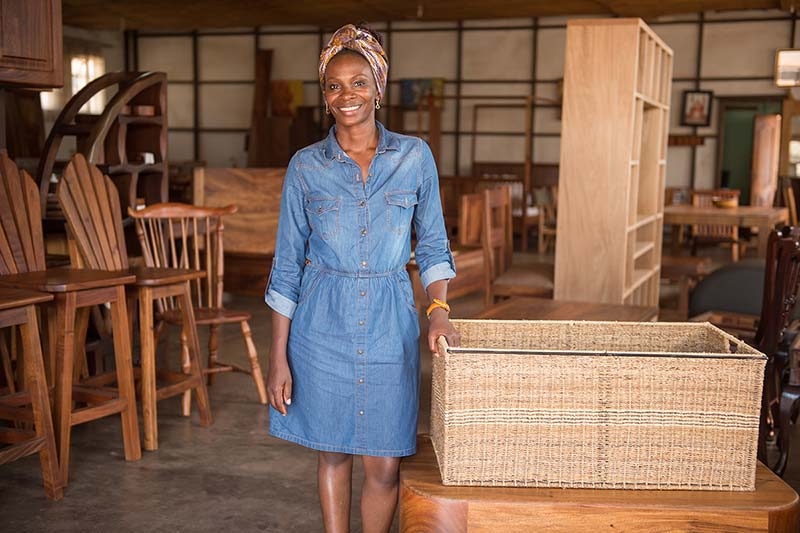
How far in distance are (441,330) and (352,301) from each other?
0.26m

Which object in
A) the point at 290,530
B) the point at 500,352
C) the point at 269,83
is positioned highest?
the point at 269,83

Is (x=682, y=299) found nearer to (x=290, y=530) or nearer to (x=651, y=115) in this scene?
(x=651, y=115)

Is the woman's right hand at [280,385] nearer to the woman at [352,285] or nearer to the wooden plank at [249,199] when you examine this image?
the woman at [352,285]

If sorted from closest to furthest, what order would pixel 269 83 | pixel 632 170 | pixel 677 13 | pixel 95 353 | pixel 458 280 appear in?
pixel 95 353 < pixel 632 170 < pixel 458 280 < pixel 677 13 < pixel 269 83

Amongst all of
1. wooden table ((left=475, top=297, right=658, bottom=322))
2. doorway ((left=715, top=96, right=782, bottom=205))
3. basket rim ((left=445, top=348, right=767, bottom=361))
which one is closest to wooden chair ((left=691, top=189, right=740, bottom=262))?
doorway ((left=715, top=96, right=782, bottom=205))

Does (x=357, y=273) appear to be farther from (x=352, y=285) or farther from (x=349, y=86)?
(x=349, y=86)

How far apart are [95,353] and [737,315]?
11.8ft

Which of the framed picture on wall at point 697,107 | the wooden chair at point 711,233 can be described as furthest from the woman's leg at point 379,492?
the framed picture on wall at point 697,107

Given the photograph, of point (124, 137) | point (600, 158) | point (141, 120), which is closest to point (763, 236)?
point (600, 158)

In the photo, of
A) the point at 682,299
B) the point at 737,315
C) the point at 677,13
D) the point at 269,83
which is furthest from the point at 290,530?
the point at 269,83

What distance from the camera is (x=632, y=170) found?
5.07 metres

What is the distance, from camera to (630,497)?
167cm

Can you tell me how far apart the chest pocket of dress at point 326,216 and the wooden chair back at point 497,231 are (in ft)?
10.6

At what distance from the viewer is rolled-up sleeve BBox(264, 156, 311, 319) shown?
2.08 metres
